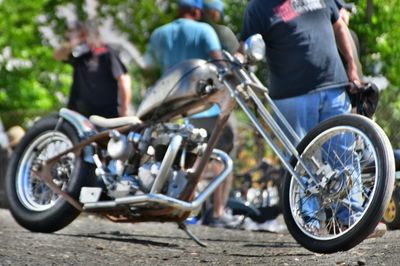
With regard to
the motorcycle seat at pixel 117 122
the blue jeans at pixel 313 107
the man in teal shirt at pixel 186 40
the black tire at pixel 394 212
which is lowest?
the black tire at pixel 394 212

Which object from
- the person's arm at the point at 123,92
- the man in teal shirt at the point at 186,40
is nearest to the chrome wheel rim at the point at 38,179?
the person's arm at the point at 123,92

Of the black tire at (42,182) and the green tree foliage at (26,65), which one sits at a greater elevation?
the black tire at (42,182)

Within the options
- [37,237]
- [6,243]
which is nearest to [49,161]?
[37,237]

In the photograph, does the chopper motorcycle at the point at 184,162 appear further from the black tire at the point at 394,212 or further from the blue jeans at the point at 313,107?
the black tire at the point at 394,212

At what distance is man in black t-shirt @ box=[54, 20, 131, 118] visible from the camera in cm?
905

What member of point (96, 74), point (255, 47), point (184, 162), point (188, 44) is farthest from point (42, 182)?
point (255, 47)

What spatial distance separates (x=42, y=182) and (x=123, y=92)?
53.0 inches

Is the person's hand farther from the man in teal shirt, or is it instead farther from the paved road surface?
the man in teal shirt

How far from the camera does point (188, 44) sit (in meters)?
9.16

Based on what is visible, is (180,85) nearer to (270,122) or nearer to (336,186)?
(270,122)

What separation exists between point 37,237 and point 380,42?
3986 millimetres

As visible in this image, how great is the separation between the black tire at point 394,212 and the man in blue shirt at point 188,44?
1.49m

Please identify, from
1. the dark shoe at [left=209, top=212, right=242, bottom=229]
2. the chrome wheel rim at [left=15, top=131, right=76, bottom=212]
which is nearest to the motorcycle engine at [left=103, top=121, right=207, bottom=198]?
the chrome wheel rim at [left=15, top=131, right=76, bottom=212]

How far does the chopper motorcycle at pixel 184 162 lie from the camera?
20.3 feet
